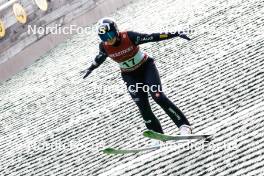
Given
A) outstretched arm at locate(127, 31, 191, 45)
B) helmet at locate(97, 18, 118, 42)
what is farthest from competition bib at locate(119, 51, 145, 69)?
helmet at locate(97, 18, 118, 42)

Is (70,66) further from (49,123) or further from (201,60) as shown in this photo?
(201,60)

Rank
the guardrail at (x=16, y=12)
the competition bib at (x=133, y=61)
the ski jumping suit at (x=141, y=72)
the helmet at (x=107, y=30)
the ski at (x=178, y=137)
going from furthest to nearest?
1. the guardrail at (x=16, y=12)
2. the competition bib at (x=133, y=61)
3. the ski jumping suit at (x=141, y=72)
4. the helmet at (x=107, y=30)
5. the ski at (x=178, y=137)

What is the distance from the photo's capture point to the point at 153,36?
17.3ft

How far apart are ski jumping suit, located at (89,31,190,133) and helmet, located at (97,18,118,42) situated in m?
0.15

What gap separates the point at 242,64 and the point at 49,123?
3.06 m

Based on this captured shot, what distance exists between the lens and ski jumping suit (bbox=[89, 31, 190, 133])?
520 cm

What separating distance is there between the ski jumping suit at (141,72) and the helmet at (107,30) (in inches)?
6.0

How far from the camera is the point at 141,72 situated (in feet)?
17.7

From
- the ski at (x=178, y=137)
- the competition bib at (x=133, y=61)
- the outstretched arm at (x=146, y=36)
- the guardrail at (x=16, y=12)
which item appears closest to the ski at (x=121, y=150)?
the ski at (x=178, y=137)

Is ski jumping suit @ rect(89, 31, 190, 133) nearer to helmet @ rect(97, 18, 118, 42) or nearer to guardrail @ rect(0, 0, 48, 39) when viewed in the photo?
helmet @ rect(97, 18, 118, 42)

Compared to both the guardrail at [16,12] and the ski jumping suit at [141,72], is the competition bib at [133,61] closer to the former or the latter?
the ski jumping suit at [141,72]

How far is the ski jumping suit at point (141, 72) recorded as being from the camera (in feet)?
17.0

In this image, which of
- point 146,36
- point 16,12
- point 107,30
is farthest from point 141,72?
point 16,12

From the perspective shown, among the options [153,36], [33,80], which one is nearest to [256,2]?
[153,36]
